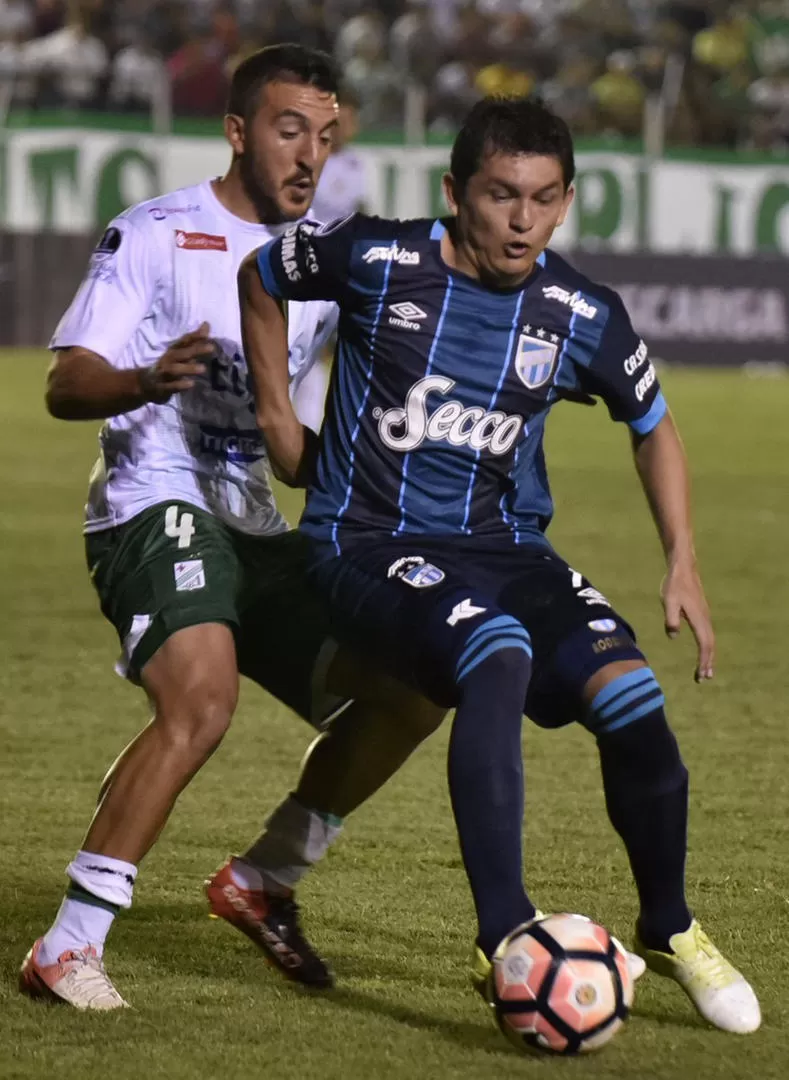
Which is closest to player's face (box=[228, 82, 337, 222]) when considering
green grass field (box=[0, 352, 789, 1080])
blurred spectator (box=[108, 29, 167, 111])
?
green grass field (box=[0, 352, 789, 1080])

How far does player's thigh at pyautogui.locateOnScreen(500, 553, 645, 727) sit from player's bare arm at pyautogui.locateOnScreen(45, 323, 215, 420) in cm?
77

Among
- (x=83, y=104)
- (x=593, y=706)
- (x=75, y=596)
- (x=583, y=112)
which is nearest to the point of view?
(x=593, y=706)

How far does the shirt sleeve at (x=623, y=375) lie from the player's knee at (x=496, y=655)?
63cm

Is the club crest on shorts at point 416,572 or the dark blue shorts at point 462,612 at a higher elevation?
the club crest on shorts at point 416,572

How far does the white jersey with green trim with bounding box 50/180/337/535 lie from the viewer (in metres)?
4.40

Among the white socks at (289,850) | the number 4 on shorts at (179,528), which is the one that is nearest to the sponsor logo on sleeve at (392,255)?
the number 4 on shorts at (179,528)

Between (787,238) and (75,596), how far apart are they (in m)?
14.2

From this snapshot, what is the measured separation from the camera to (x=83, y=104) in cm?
2077

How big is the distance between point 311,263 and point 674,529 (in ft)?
3.00

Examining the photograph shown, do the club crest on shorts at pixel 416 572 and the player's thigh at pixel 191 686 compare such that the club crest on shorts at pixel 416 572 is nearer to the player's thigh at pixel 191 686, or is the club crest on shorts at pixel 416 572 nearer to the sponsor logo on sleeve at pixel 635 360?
the player's thigh at pixel 191 686

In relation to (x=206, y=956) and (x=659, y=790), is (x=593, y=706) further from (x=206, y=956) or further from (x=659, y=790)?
(x=206, y=956)

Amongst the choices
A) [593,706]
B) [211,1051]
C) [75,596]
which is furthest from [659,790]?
[75,596]

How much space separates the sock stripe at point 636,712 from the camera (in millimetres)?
3791

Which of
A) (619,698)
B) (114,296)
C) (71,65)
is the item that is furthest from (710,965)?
(71,65)
